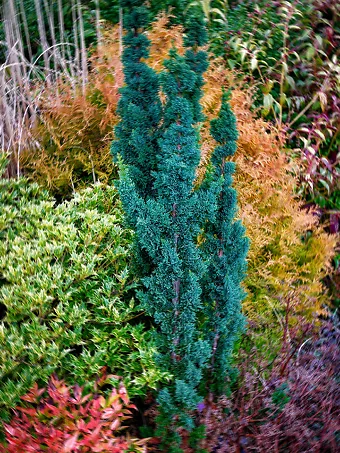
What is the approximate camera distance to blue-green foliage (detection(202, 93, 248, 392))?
222cm

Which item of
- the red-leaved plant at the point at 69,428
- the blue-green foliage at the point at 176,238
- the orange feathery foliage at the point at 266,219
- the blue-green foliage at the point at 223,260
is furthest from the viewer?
the orange feathery foliage at the point at 266,219

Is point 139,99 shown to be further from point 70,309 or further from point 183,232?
point 70,309

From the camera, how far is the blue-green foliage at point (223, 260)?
2.22m

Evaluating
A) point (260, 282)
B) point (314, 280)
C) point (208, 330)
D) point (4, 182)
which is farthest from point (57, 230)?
point (314, 280)

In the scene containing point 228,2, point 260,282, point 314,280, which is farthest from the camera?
point 228,2

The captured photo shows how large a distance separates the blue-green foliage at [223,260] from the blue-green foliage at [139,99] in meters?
0.30

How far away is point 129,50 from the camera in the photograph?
2273 mm

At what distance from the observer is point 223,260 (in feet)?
7.44

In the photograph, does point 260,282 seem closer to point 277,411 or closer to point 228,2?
point 277,411

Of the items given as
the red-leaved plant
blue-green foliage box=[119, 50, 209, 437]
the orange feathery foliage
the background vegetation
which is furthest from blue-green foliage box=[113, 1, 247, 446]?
the orange feathery foliage

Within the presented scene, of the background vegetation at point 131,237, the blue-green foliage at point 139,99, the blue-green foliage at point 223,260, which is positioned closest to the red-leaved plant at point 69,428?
the background vegetation at point 131,237

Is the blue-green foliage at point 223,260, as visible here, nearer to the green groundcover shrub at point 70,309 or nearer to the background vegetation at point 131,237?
the background vegetation at point 131,237

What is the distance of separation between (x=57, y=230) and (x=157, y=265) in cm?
65

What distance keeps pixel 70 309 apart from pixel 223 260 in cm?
74
